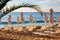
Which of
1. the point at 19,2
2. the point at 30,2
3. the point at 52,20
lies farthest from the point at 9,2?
the point at 52,20

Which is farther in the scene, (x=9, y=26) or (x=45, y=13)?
(x=9, y=26)

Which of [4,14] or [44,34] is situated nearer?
[44,34]

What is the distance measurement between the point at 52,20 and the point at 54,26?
0.07 m

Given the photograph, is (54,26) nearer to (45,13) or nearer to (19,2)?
(45,13)

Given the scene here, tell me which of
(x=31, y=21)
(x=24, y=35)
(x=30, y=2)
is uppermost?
(x=30, y=2)

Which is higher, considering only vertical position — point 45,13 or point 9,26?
point 45,13

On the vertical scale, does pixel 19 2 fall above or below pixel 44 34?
above

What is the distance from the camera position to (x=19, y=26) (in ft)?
7.45

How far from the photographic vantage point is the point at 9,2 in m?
2.36

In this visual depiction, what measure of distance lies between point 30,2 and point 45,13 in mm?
246

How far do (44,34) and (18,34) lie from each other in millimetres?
359

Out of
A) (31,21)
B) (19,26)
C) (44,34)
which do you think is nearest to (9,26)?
(19,26)

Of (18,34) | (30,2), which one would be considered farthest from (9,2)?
(18,34)

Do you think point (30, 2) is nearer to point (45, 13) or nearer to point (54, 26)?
point (45, 13)
